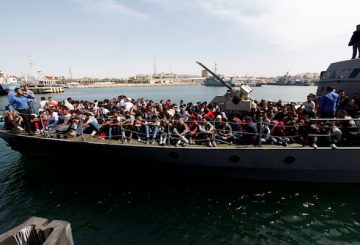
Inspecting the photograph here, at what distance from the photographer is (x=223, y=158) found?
26.2ft

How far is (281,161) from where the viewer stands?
782cm

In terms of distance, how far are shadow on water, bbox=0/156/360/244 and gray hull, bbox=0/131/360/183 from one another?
0.50 meters

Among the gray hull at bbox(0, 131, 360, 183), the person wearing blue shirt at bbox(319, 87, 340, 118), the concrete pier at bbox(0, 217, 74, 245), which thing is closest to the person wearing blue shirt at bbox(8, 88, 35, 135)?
the gray hull at bbox(0, 131, 360, 183)

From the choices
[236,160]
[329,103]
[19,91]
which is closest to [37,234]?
[236,160]

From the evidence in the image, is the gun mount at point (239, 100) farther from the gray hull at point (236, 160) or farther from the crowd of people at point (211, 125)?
the gray hull at point (236, 160)

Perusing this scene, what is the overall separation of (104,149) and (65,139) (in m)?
1.67

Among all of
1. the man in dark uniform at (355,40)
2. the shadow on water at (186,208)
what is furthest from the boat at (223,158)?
the man in dark uniform at (355,40)

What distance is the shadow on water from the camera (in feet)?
20.4

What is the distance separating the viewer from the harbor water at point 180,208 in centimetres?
621

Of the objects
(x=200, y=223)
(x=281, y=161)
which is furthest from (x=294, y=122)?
(x=200, y=223)

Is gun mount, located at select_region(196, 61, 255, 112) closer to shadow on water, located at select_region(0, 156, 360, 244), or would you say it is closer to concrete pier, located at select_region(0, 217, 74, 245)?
shadow on water, located at select_region(0, 156, 360, 244)

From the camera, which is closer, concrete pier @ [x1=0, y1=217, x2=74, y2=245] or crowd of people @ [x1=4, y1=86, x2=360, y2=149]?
concrete pier @ [x1=0, y1=217, x2=74, y2=245]

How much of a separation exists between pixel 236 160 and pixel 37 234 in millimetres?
6237

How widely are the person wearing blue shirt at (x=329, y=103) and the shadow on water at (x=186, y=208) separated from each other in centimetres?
263
